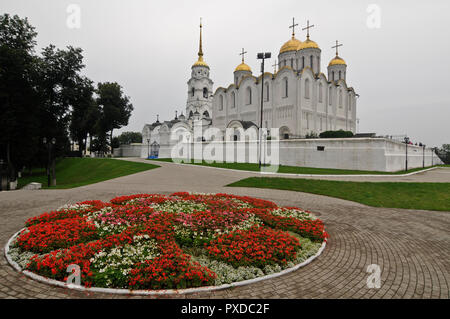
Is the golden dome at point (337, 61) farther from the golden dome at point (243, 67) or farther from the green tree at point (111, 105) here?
the green tree at point (111, 105)

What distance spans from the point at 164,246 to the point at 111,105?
56948mm

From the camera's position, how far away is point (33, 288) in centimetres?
381

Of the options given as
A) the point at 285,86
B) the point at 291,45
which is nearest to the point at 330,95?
the point at 285,86

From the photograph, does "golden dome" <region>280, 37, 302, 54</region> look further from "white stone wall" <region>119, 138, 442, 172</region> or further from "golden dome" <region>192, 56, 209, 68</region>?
"white stone wall" <region>119, 138, 442, 172</region>

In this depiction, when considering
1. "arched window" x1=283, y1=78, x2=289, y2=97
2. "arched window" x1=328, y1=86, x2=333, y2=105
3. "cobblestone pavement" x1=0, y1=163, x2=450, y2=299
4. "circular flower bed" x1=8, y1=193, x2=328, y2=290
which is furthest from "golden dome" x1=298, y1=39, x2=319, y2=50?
"circular flower bed" x1=8, y1=193, x2=328, y2=290

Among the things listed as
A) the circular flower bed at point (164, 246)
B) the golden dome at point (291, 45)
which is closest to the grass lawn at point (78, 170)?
the circular flower bed at point (164, 246)

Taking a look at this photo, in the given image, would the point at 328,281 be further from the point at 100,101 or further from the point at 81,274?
the point at 100,101

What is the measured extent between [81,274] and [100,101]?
5925 centimetres

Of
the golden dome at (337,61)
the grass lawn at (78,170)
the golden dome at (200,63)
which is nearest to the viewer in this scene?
the grass lawn at (78,170)

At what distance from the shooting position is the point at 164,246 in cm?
491

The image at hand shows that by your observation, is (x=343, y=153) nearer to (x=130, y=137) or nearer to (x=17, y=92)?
(x=17, y=92)

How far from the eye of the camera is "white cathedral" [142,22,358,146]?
4256 cm

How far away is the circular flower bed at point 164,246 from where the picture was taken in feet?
13.1
